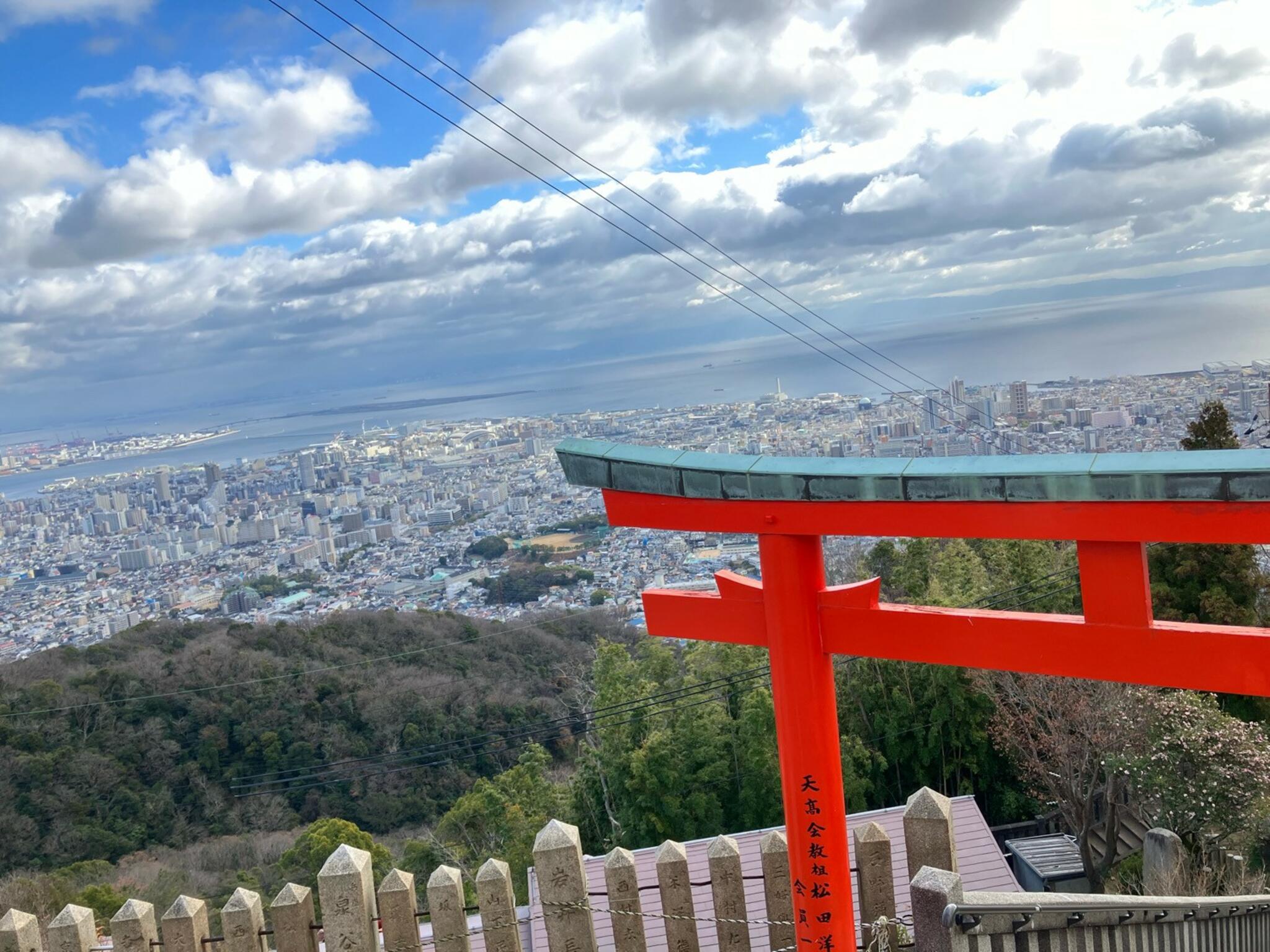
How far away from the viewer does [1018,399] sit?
459 inches

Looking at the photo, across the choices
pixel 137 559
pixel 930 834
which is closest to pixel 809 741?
pixel 930 834

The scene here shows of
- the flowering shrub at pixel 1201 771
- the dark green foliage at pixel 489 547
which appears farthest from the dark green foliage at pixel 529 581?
the flowering shrub at pixel 1201 771

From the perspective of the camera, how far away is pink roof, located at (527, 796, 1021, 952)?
15.7 feet

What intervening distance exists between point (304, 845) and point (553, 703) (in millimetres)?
6814

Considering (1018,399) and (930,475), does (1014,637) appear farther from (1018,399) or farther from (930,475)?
(1018,399)

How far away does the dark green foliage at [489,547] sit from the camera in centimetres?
2677

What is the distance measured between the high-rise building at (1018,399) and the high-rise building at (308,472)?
29632 millimetres

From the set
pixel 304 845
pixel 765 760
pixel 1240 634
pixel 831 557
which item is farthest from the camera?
pixel 831 557

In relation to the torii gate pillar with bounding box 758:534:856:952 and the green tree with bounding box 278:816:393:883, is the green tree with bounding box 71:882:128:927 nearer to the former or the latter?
the green tree with bounding box 278:816:393:883

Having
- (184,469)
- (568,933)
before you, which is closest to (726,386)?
(568,933)

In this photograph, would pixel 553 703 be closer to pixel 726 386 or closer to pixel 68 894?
pixel 726 386

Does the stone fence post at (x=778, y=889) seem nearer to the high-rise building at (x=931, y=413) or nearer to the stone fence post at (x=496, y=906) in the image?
the stone fence post at (x=496, y=906)

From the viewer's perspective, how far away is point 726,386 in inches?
729

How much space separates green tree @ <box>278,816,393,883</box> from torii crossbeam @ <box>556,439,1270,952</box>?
29.6 ft
